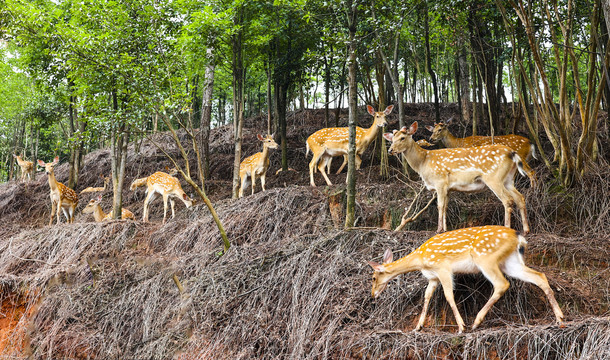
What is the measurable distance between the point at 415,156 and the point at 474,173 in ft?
3.25

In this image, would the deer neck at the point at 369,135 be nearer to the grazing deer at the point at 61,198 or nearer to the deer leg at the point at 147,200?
the deer leg at the point at 147,200

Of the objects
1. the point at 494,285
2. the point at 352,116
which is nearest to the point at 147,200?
the point at 352,116

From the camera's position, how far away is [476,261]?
5.22 meters

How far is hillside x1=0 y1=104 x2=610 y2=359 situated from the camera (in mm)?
5312

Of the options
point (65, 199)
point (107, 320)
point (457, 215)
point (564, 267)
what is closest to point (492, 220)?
point (457, 215)

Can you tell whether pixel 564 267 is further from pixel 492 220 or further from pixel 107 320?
pixel 107 320

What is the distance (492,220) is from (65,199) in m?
10.5

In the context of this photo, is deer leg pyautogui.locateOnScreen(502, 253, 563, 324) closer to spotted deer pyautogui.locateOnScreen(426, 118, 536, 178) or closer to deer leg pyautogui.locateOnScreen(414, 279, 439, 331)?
deer leg pyautogui.locateOnScreen(414, 279, 439, 331)

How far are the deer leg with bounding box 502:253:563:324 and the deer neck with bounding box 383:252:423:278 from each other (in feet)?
2.92

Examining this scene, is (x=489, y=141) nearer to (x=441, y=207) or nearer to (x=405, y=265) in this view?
(x=441, y=207)

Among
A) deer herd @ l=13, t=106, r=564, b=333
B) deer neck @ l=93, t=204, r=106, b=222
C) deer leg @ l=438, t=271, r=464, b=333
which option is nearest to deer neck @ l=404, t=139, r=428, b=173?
deer herd @ l=13, t=106, r=564, b=333

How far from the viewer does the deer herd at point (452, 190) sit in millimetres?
5168

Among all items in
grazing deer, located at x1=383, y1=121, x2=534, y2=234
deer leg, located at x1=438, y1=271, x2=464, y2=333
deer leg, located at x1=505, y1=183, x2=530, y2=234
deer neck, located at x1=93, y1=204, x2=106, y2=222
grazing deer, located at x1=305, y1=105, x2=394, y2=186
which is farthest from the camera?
deer neck, located at x1=93, y1=204, x2=106, y2=222

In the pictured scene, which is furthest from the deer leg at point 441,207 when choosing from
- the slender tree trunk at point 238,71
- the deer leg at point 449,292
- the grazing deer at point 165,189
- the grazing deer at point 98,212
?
the grazing deer at point 98,212
